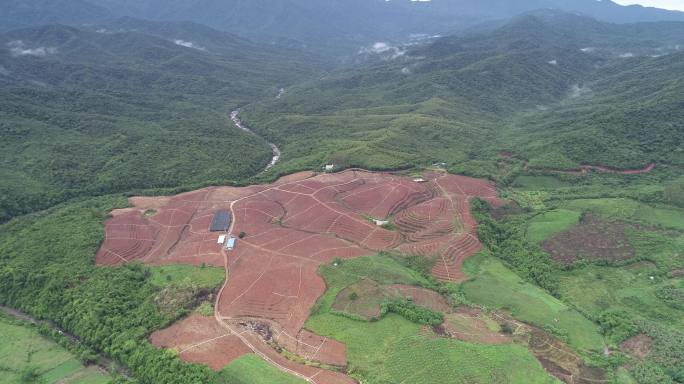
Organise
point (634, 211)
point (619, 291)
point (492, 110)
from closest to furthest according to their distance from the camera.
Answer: point (619, 291)
point (634, 211)
point (492, 110)

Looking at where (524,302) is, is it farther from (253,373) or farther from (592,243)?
(253,373)

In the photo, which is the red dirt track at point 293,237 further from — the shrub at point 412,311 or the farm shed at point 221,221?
the shrub at point 412,311

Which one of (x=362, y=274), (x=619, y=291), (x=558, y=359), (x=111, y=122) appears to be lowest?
(x=619, y=291)

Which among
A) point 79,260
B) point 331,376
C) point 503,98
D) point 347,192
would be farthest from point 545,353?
point 503,98

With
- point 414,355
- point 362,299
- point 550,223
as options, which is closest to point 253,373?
point 362,299

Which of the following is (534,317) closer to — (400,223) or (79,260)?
(400,223)

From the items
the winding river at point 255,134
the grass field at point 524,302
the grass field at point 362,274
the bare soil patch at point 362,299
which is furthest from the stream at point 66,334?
the winding river at point 255,134
